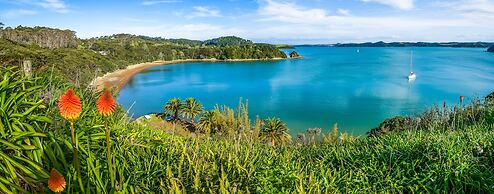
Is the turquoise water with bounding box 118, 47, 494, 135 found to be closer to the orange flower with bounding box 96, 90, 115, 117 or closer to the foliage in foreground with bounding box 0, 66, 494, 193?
the foliage in foreground with bounding box 0, 66, 494, 193

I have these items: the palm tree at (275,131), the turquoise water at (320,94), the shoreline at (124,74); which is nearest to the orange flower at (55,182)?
the palm tree at (275,131)

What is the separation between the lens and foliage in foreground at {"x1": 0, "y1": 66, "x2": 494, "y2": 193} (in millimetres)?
3436

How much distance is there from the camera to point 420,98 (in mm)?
52156

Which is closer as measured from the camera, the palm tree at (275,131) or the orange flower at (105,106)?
the orange flower at (105,106)

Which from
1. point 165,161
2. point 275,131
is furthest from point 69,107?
point 275,131

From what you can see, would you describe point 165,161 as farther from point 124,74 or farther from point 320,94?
point 124,74

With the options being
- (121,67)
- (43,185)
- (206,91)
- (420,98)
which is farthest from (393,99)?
(121,67)

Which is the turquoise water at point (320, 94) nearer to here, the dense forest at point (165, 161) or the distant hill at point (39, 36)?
the distant hill at point (39, 36)

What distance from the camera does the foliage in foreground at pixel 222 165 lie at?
135 inches

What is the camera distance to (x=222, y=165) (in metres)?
3.99

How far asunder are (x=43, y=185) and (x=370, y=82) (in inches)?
2827

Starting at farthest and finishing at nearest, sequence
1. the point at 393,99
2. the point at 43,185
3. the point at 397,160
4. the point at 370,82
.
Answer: the point at 370,82, the point at 393,99, the point at 397,160, the point at 43,185

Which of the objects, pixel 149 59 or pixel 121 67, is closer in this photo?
pixel 121 67

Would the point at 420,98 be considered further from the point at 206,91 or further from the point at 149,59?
the point at 149,59
